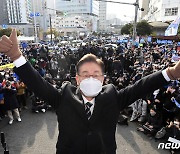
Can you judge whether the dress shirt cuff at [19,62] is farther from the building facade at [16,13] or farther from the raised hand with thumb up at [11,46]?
the building facade at [16,13]

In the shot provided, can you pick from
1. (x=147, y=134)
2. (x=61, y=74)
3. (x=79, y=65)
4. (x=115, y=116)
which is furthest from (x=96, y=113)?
(x=61, y=74)

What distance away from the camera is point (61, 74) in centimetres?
1176

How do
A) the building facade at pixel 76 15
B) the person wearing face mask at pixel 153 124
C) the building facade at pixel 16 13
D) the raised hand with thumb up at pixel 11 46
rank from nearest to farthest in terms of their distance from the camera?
1. the raised hand with thumb up at pixel 11 46
2. the person wearing face mask at pixel 153 124
3. the building facade at pixel 16 13
4. the building facade at pixel 76 15

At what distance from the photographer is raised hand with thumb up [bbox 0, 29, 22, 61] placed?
1482 mm

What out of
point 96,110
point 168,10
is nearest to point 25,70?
point 96,110

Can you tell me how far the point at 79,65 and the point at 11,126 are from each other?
5.94 m

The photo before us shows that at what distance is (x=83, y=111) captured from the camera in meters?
1.62

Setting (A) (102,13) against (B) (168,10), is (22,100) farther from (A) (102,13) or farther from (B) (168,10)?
(A) (102,13)

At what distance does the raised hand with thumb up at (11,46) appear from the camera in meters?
1.48

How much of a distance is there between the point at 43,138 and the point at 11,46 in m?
4.98

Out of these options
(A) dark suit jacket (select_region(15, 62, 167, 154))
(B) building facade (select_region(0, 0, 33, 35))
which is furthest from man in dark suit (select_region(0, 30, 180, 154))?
(B) building facade (select_region(0, 0, 33, 35))

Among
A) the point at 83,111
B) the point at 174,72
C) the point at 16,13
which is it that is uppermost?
the point at 16,13

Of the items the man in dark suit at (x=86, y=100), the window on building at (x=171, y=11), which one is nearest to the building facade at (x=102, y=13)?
the window on building at (x=171, y=11)

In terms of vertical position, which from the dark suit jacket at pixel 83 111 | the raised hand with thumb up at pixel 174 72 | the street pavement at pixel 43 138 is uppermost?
the raised hand with thumb up at pixel 174 72
